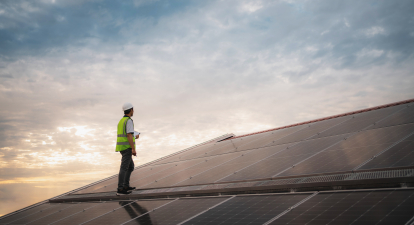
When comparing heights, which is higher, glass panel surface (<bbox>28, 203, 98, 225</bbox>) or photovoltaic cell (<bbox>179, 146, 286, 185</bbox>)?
photovoltaic cell (<bbox>179, 146, 286, 185</bbox>)

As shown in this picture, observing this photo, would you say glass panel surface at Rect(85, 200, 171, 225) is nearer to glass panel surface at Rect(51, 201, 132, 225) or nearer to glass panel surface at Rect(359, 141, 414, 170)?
glass panel surface at Rect(51, 201, 132, 225)

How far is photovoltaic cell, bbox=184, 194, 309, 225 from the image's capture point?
4.89 meters

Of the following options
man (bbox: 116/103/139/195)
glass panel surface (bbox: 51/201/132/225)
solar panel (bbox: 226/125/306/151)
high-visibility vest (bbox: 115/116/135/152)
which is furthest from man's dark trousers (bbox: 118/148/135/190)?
solar panel (bbox: 226/125/306/151)

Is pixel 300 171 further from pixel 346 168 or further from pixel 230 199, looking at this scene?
pixel 230 199

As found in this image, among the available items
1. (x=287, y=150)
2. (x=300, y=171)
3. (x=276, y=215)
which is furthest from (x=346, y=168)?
(x=287, y=150)

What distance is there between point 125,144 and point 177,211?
146 inches

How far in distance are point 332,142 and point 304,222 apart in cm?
→ 554

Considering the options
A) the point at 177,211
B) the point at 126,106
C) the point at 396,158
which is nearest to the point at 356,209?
the point at 396,158

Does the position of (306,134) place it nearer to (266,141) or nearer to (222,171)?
(266,141)

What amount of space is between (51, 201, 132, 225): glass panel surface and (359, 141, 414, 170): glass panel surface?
6431mm

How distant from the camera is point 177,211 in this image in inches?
251

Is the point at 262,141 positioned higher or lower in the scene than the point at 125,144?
lower

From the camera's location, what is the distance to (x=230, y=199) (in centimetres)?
630

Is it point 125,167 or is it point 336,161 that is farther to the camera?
point 125,167
